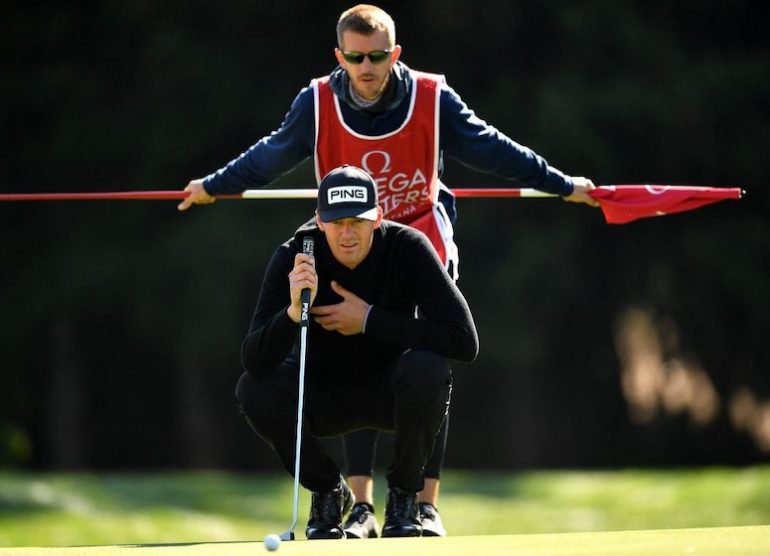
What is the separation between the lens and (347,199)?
4840 mm

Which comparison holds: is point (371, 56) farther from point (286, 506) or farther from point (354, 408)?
point (286, 506)

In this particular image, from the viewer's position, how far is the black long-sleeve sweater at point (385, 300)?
4945mm

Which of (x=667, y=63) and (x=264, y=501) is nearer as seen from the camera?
(x=264, y=501)

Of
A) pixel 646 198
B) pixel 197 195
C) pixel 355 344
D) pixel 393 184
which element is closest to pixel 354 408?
pixel 355 344

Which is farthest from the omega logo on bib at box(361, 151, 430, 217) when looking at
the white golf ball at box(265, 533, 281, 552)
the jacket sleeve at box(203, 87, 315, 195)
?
the white golf ball at box(265, 533, 281, 552)

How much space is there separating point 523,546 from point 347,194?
1261mm

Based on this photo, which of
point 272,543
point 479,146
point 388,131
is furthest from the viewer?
Result: point 479,146

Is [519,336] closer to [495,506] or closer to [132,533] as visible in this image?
[495,506]

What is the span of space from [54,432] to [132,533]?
877 centimetres

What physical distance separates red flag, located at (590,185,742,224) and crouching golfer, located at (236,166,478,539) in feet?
4.31

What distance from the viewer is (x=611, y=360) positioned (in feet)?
60.8

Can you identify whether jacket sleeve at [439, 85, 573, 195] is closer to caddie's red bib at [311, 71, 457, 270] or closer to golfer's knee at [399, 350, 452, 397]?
caddie's red bib at [311, 71, 457, 270]

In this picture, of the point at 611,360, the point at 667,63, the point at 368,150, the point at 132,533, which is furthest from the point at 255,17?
the point at 368,150

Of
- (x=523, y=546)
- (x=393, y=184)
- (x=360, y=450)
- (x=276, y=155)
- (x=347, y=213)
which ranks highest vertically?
(x=276, y=155)
